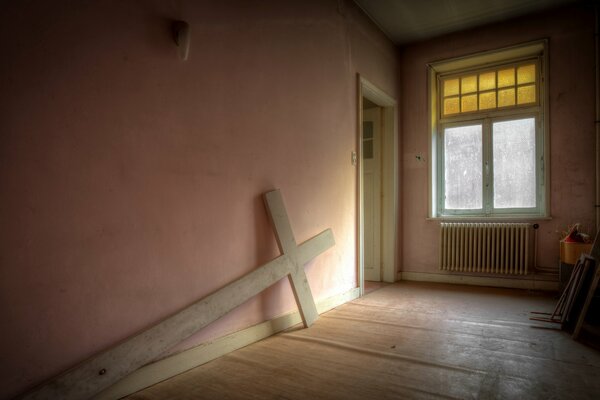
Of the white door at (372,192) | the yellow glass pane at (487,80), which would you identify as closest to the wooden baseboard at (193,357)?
the white door at (372,192)

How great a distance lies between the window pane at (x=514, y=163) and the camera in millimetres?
4512

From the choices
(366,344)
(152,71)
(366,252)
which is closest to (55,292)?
(152,71)

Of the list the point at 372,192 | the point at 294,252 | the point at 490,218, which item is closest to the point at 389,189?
the point at 372,192

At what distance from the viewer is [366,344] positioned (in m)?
2.51

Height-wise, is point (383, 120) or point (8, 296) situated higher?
point (383, 120)

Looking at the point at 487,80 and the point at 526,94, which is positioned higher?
the point at 487,80

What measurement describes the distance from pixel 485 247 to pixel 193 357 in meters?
3.75

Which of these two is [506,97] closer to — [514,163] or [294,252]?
[514,163]

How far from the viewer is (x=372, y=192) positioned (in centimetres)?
507

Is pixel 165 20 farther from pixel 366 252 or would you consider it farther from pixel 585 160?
pixel 585 160

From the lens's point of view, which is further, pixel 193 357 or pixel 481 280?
pixel 481 280

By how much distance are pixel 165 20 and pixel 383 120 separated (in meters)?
3.51

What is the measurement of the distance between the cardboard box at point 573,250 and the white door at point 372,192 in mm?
2022

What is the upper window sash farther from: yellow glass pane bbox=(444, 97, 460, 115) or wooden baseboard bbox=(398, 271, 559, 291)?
wooden baseboard bbox=(398, 271, 559, 291)
